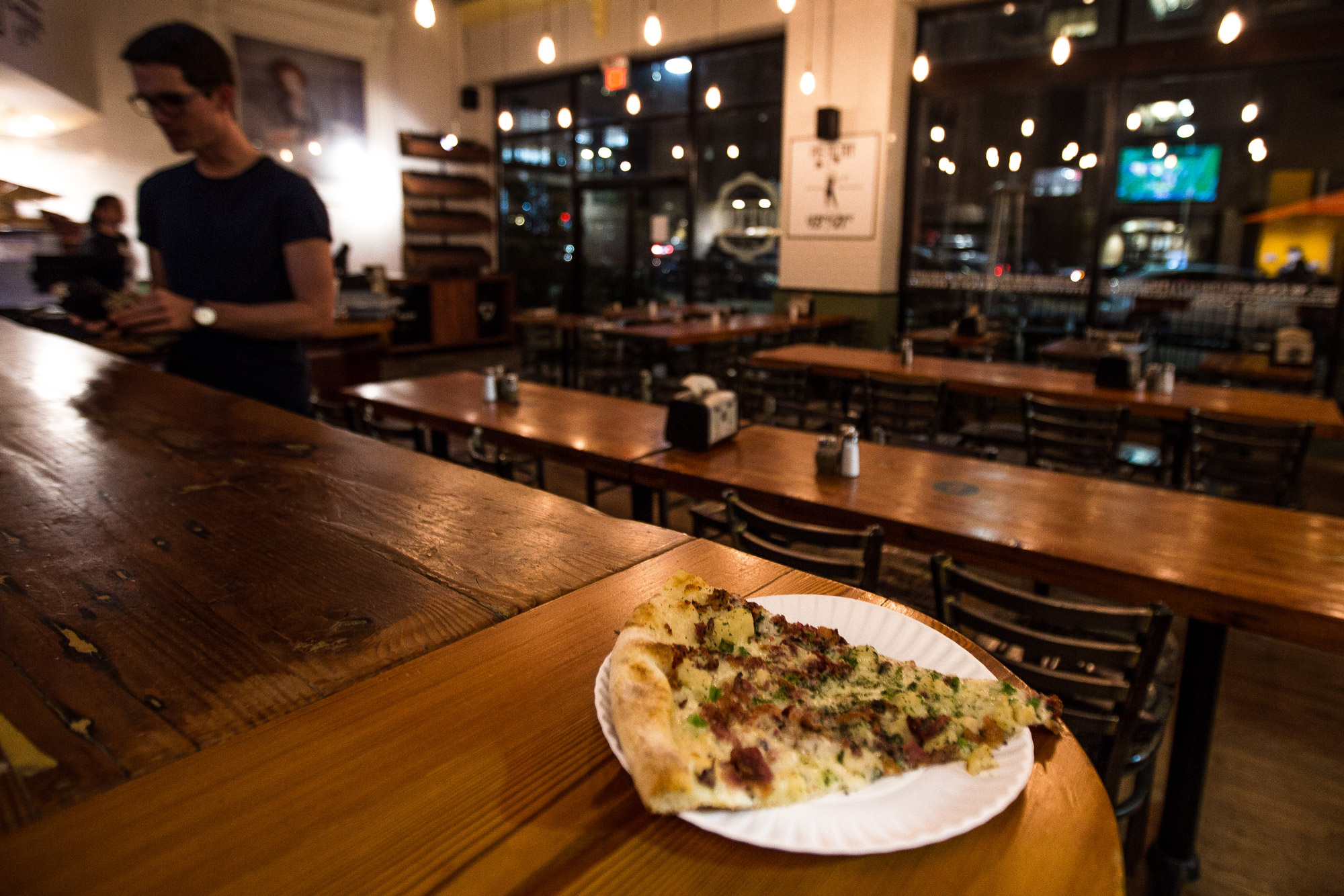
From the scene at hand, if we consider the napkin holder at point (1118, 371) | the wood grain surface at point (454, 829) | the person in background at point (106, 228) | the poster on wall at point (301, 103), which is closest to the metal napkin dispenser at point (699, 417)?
the wood grain surface at point (454, 829)

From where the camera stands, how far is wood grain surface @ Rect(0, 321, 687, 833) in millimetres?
650

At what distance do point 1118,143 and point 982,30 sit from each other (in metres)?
1.63

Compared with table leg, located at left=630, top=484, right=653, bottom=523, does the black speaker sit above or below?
above

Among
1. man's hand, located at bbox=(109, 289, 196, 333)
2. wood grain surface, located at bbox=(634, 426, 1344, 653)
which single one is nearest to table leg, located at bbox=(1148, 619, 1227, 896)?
wood grain surface, located at bbox=(634, 426, 1344, 653)

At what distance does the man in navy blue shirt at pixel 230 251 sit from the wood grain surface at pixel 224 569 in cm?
63

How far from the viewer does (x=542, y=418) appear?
309 centimetres

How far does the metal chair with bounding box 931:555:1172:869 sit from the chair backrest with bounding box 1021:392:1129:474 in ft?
5.76

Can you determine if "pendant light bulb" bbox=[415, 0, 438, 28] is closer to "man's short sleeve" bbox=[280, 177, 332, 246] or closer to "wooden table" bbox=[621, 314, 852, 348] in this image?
"wooden table" bbox=[621, 314, 852, 348]

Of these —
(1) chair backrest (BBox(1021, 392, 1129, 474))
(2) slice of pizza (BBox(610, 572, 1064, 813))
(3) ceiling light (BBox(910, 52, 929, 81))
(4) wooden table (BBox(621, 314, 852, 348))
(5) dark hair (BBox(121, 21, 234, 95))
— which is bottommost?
(1) chair backrest (BBox(1021, 392, 1129, 474))

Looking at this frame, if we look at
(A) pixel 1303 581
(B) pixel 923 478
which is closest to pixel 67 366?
(B) pixel 923 478

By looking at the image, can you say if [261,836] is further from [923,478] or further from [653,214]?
[653,214]

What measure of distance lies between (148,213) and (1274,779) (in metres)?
3.54

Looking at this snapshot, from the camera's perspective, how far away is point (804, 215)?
791 centimetres

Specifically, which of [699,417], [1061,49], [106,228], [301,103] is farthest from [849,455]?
[301,103]
